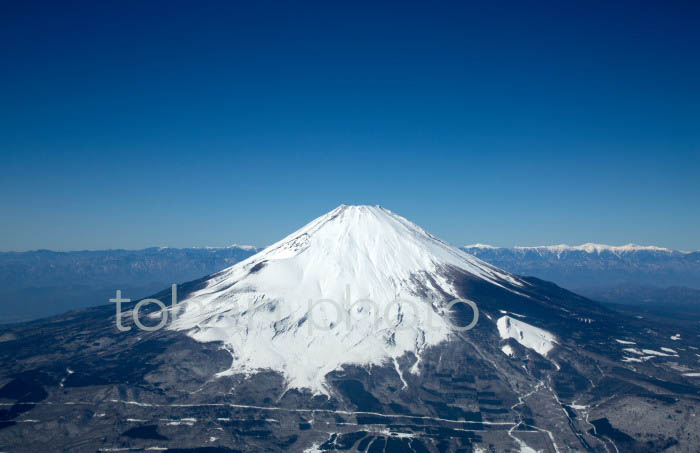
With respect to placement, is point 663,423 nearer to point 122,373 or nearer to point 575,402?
point 575,402

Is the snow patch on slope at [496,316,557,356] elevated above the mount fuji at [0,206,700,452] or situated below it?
above

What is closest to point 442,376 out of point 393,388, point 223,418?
point 393,388

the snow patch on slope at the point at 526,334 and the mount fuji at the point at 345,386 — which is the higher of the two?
the snow patch on slope at the point at 526,334

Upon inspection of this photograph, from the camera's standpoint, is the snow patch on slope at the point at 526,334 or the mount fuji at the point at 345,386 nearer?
the mount fuji at the point at 345,386

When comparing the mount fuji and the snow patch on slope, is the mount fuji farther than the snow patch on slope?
No
